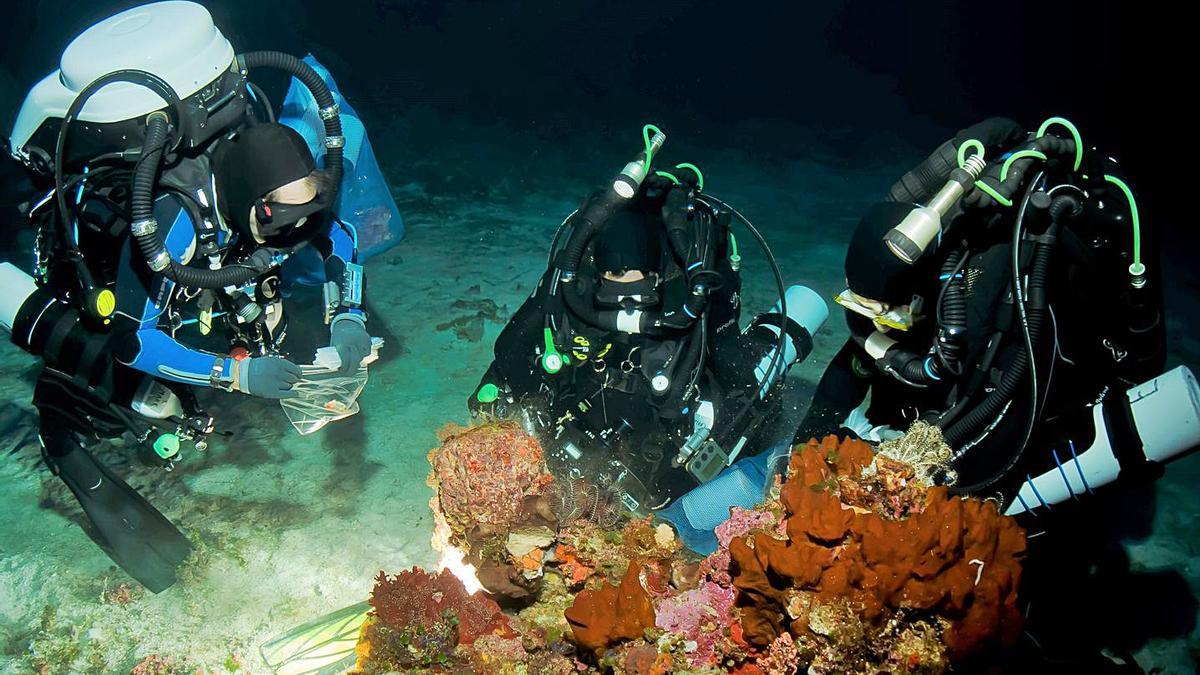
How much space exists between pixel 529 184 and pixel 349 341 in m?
8.07

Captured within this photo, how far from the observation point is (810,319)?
16.1 ft

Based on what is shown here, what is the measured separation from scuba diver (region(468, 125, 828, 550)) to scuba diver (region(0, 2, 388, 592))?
1.50 m

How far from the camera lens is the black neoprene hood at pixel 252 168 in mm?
3199

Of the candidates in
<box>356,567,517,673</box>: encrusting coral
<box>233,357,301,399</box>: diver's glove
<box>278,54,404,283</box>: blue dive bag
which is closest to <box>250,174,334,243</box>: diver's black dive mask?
<box>233,357,301,399</box>: diver's glove

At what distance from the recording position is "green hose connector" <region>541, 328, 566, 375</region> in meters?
3.77

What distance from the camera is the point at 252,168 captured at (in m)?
3.19


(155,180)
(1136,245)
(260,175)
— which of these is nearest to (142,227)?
(155,180)

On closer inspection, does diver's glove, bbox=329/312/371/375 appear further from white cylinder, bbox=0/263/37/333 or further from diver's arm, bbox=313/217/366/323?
white cylinder, bbox=0/263/37/333

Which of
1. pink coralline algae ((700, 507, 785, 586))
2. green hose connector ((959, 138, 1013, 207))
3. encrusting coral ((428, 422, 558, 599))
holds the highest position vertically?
green hose connector ((959, 138, 1013, 207))

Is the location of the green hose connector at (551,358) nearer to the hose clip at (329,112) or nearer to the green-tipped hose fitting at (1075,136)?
the hose clip at (329,112)

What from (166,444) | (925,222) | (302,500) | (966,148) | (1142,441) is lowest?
(302,500)

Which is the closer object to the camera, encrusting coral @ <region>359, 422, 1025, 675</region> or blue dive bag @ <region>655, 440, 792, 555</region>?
encrusting coral @ <region>359, 422, 1025, 675</region>

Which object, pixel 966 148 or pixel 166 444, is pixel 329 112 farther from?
pixel 966 148

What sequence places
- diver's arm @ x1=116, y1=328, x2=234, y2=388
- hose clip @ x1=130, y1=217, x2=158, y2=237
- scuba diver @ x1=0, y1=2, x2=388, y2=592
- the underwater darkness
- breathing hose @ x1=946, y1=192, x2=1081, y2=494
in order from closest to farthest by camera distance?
breathing hose @ x1=946, y1=192, x2=1081, y2=494 → hose clip @ x1=130, y1=217, x2=158, y2=237 → scuba diver @ x1=0, y1=2, x2=388, y2=592 → diver's arm @ x1=116, y1=328, x2=234, y2=388 → the underwater darkness
